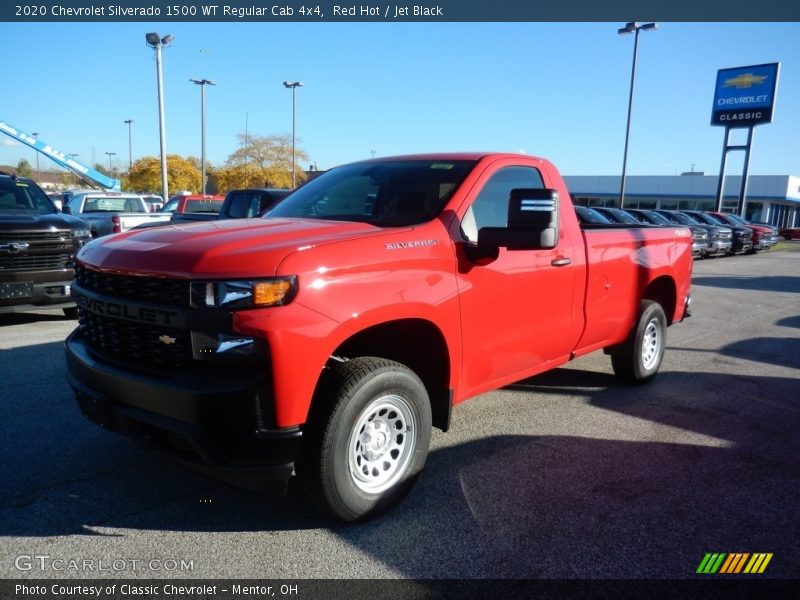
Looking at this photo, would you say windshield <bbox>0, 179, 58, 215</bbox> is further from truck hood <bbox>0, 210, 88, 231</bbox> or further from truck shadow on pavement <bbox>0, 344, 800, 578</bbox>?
truck shadow on pavement <bbox>0, 344, 800, 578</bbox>

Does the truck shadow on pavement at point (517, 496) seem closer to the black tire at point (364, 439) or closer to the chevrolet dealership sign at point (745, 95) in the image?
the black tire at point (364, 439)

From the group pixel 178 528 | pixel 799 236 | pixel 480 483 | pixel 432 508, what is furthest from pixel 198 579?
pixel 799 236

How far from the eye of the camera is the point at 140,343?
→ 3.03 m

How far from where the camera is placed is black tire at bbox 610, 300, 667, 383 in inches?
223

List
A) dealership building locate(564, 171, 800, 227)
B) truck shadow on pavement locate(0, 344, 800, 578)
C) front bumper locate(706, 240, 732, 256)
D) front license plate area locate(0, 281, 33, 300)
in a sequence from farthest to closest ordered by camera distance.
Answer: dealership building locate(564, 171, 800, 227) → front bumper locate(706, 240, 732, 256) → front license plate area locate(0, 281, 33, 300) → truck shadow on pavement locate(0, 344, 800, 578)

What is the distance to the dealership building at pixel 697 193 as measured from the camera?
58.5 m

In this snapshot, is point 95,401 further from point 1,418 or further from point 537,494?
point 537,494

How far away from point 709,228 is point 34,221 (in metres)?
23.8

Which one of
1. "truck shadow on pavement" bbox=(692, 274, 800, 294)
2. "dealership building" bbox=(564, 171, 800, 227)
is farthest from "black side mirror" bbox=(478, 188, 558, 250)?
"dealership building" bbox=(564, 171, 800, 227)

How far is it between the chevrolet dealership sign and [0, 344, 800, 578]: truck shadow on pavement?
4529cm

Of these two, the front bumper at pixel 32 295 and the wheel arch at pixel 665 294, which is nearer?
the wheel arch at pixel 665 294

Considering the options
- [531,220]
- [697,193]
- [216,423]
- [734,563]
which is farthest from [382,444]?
[697,193]

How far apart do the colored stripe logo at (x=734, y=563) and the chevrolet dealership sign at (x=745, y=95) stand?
156 feet

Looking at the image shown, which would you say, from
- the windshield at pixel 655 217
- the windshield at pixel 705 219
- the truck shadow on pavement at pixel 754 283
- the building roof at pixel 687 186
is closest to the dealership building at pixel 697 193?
the building roof at pixel 687 186
